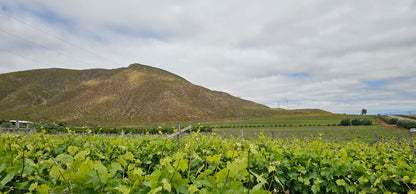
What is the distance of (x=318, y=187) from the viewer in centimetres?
437

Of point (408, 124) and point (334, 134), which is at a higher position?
point (408, 124)

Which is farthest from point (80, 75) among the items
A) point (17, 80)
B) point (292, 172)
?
point (292, 172)

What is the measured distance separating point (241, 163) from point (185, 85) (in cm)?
12642

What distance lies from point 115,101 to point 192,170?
111 metres

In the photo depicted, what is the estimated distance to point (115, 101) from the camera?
349 ft

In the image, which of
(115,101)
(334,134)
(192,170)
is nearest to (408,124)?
(334,134)

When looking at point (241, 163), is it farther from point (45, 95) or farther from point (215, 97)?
point (45, 95)

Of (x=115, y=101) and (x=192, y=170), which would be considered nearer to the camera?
(x=192, y=170)

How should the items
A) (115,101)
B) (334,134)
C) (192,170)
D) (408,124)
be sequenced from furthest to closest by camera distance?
(115,101)
(408,124)
(334,134)
(192,170)

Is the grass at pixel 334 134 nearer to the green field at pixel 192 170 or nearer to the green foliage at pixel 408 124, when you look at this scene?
the green foliage at pixel 408 124

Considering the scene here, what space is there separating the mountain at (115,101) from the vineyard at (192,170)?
85737mm

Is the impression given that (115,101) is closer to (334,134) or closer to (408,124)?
(334,134)

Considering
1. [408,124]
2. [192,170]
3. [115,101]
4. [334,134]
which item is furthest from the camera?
[115,101]

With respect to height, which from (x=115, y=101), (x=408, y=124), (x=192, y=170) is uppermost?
(x=115, y=101)
